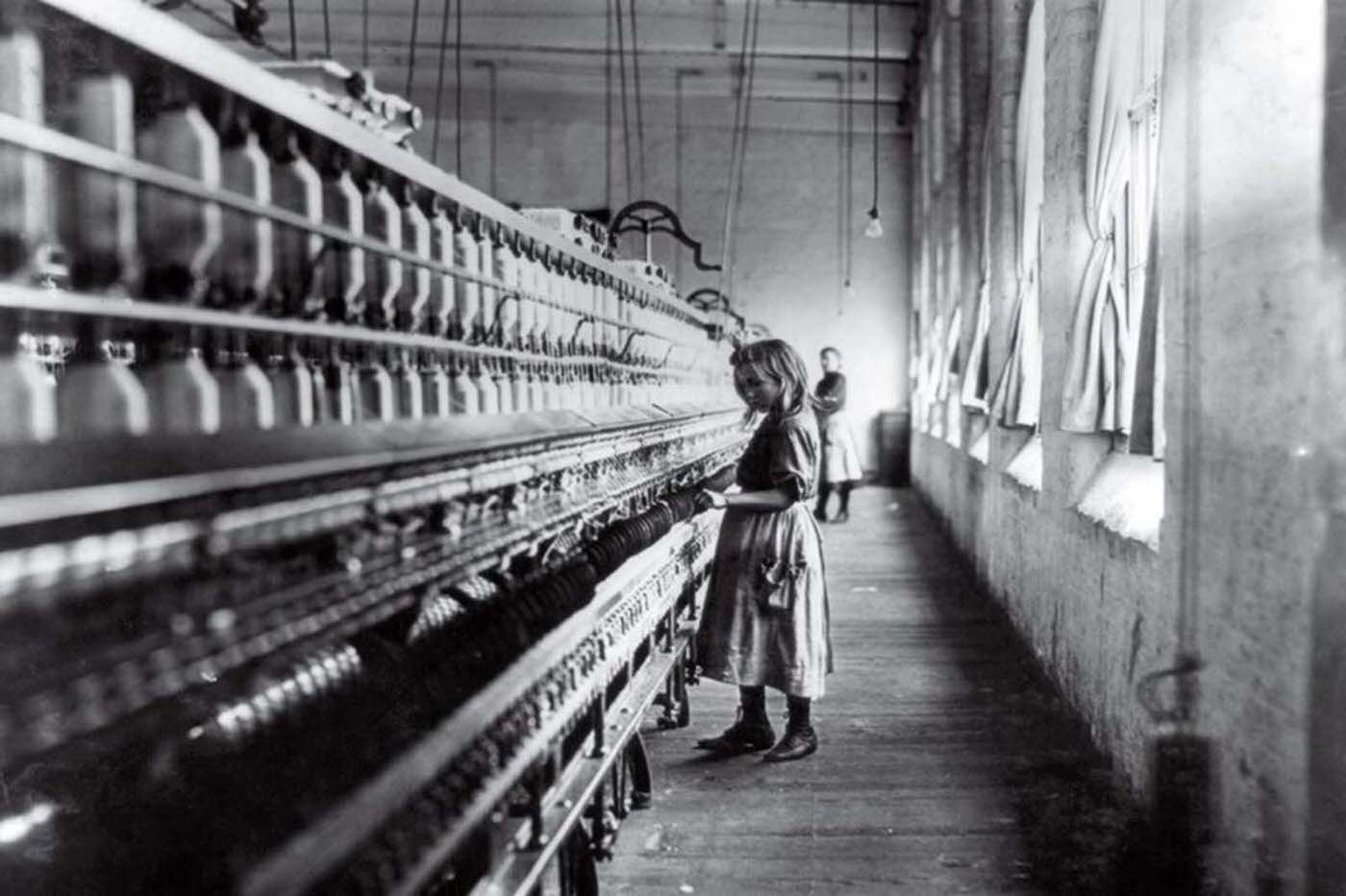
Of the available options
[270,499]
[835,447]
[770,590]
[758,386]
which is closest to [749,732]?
[770,590]

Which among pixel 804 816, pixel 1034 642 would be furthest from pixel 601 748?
pixel 1034 642

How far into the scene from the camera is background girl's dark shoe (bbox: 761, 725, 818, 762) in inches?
168

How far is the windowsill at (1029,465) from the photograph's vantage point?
6.03m

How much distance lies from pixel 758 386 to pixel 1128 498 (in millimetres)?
1497

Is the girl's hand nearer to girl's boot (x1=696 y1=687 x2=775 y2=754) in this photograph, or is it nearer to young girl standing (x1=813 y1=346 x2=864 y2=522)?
girl's boot (x1=696 y1=687 x2=775 y2=754)

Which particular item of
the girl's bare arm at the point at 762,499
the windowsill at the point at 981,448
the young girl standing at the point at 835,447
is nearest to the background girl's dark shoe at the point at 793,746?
the girl's bare arm at the point at 762,499

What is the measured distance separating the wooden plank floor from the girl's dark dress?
0.40m

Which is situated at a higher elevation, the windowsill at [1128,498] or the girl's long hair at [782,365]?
the girl's long hair at [782,365]

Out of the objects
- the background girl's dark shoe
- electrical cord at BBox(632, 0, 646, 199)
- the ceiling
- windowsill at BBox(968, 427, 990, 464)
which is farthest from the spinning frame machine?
the ceiling

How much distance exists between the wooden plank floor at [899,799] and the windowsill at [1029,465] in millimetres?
934

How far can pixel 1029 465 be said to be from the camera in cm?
648

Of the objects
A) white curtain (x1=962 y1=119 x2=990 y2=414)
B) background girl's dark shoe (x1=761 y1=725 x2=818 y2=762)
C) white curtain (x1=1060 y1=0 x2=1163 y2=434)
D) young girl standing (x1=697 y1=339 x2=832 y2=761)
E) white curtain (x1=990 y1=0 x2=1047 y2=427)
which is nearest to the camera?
young girl standing (x1=697 y1=339 x2=832 y2=761)

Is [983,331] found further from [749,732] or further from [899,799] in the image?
[899,799]

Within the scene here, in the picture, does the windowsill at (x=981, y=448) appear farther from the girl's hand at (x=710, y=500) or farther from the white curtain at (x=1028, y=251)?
the girl's hand at (x=710, y=500)
